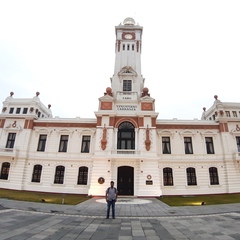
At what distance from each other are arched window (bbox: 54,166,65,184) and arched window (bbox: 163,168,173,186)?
46.9 feet

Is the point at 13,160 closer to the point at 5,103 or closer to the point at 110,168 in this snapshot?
the point at 5,103

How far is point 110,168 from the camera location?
22469 mm

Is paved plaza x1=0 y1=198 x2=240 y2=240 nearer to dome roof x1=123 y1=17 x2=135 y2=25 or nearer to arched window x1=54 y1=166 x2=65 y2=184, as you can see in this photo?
arched window x1=54 y1=166 x2=65 y2=184

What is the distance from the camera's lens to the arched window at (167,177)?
24.1 metres

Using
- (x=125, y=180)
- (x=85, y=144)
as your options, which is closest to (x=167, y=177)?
(x=125, y=180)

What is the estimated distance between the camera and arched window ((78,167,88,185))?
950 inches

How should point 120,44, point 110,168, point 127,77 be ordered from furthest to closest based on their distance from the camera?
1. point 120,44
2. point 127,77
3. point 110,168

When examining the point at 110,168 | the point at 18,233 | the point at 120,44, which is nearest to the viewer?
the point at 18,233

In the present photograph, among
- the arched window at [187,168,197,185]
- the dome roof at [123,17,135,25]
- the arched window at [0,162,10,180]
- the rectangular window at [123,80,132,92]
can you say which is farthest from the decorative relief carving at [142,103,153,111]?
the arched window at [0,162,10,180]

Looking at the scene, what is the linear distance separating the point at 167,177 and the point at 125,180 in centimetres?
611

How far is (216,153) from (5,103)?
1301 inches

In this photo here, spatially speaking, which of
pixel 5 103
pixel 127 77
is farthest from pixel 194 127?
pixel 5 103

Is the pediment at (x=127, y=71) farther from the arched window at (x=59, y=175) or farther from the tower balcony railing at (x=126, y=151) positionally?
the arched window at (x=59, y=175)

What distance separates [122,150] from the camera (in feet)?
74.9
